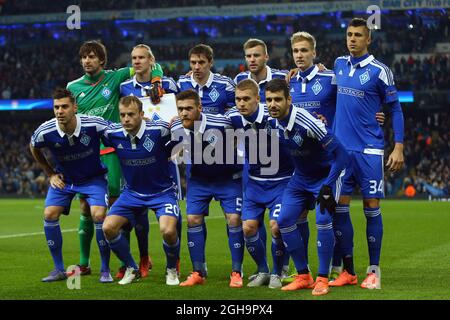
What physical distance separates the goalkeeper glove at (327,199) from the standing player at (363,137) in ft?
2.97

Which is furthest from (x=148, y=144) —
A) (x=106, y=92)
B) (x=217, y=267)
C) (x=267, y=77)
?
(x=217, y=267)

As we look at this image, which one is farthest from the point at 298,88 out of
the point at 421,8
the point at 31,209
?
the point at 421,8

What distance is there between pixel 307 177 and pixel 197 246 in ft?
4.65

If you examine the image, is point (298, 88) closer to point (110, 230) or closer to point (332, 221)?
point (332, 221)

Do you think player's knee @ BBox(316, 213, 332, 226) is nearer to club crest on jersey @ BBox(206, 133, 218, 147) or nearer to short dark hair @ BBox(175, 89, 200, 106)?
club crest on jersey @ BBox(206, 133, 218, 147)

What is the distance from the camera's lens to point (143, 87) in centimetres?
1062

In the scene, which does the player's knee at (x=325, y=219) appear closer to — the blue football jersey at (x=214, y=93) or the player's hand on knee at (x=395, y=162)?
the player's hand on knee at (x=395, y=162)

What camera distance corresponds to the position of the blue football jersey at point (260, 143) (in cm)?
916

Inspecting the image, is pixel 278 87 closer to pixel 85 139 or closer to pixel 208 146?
pixel 208 146

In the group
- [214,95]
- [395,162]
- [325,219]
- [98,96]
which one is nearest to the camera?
[325,219]

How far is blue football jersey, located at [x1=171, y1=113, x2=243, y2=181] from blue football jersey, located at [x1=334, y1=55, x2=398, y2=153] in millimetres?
1174

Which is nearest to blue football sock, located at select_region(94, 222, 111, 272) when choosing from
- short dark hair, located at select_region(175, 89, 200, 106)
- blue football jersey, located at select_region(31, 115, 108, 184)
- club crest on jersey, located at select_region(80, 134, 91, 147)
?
blue football jersey, located at select_region(31, 115, 108, 184)

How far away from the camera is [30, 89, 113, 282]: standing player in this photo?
32.0 ft

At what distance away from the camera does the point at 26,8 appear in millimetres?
→ 47531
